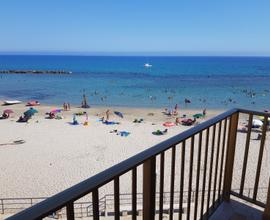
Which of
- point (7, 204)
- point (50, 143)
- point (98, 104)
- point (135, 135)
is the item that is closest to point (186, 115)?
point (135, 135)

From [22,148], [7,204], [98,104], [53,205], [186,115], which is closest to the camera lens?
[53,205]

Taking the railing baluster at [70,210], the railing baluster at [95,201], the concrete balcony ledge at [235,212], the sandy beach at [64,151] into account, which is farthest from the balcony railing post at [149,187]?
the sandy beach at [64,151]

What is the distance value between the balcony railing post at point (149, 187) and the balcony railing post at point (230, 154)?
1.44 m

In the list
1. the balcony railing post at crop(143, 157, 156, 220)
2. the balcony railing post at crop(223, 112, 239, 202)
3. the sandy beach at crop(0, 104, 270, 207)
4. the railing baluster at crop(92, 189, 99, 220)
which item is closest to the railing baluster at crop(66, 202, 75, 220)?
the railing baluster at crop(92, 189, 99, 220)

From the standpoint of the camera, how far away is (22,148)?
1159 cm

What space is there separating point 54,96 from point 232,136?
96.0 feet

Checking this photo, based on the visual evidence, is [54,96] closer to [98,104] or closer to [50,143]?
[98,104]

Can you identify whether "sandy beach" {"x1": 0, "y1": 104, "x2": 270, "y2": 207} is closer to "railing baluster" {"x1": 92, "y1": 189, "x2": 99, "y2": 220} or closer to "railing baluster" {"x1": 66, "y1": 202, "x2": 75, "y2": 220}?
"railing baluster" {"x1": 92, "y1": 189, "x2": 99, "y2": 220}

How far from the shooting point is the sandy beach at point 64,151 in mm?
8164

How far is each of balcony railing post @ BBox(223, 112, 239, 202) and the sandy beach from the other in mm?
4415

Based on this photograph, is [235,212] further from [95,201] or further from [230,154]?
[95,201]

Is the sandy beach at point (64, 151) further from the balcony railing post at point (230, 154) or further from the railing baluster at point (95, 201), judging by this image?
the railing baluster at point (95, 201)

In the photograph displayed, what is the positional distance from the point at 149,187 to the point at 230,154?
159 centimetres

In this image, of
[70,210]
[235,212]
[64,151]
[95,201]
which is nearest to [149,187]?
[95,201]
